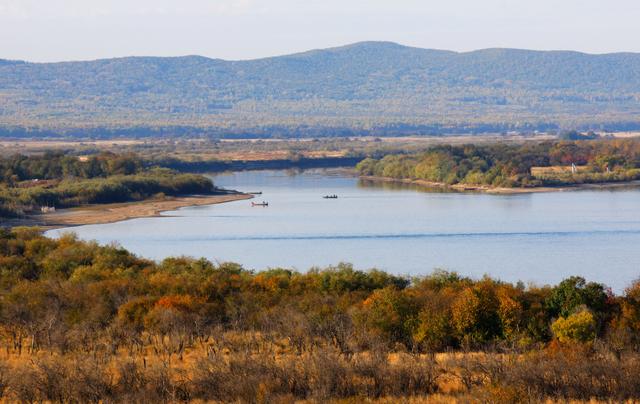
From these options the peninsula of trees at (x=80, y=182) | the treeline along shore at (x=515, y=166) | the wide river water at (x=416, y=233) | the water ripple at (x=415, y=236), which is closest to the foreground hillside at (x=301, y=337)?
the wide river water at (x=416, y=233)

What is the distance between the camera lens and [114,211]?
66062mm

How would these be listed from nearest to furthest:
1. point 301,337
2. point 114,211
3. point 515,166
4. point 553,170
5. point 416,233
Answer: point 301,337 < point 416,233 < point 114,211 < point 515,166 < point 553,170

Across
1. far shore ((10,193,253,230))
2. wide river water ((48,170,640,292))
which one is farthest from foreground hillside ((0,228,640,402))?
far shore ((10,193,253,230))

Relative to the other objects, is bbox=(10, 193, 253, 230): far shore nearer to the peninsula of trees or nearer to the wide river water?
the peninsula of trees

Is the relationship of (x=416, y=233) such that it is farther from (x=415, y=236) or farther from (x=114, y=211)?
(x=114, y=211)

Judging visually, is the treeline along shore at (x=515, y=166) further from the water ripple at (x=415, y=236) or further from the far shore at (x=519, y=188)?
the water ripple at (x=415, y=236)

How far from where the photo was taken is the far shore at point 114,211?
58.8 m

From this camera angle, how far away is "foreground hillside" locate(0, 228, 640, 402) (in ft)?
58.9

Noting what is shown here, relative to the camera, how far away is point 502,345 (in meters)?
22.0

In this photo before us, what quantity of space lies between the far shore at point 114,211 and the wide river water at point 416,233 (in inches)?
57.9

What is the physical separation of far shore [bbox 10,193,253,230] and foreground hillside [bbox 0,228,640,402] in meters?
27.6

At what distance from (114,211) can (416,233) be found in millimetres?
20768

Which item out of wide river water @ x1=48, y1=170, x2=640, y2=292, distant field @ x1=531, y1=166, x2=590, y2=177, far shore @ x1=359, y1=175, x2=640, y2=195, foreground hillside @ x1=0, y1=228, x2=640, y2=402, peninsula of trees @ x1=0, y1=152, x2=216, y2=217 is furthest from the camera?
distant field @ x1=531, y1=166, x2=590, y2=177

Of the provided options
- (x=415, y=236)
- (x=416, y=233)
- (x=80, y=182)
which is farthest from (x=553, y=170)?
(x=415, y=236)
